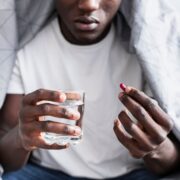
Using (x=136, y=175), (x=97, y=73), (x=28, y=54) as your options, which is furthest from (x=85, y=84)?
(x=136, y=175)

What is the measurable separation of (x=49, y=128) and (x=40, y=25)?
15.5 inches

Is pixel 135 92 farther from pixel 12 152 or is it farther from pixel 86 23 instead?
pixel 12 152

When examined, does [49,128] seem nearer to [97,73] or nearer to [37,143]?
[37,143]

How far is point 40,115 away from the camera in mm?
1011

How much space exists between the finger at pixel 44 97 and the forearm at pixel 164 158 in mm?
313

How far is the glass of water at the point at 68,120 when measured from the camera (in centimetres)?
99

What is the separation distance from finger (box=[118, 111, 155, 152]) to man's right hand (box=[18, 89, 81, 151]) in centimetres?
10

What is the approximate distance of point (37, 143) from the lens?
1.06 metres

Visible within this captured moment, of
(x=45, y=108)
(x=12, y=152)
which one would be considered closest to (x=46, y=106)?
(x=45, y=108)

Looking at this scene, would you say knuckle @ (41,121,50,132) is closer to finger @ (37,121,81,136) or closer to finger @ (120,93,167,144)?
finger @ (37,121,81,136)

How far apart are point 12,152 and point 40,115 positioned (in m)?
0.26

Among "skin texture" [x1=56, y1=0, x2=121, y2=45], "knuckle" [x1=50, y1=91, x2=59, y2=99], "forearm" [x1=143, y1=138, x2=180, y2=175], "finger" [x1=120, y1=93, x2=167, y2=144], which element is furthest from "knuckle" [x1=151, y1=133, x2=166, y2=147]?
"skin texture" [x1=56, y1=0, x2=121, y2=45]

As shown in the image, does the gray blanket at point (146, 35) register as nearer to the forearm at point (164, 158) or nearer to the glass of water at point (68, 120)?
the forearm at point (164, 158)

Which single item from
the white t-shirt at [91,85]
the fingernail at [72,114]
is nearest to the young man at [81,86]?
the white t-shirt at [91,85]
